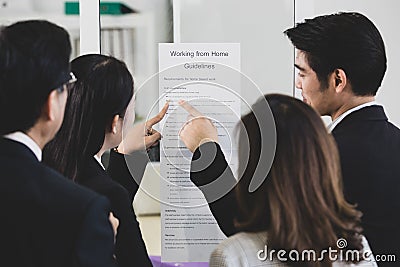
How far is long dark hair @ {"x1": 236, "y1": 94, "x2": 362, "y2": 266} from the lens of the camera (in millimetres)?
999

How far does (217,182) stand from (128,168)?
7.8 inches

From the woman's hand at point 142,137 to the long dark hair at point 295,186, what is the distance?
16.2 inches

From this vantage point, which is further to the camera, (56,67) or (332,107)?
(332,107)

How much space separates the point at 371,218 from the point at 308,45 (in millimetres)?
322

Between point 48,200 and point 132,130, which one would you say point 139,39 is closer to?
point 132,130

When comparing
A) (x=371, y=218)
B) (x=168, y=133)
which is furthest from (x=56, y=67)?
(x=371, y=218)

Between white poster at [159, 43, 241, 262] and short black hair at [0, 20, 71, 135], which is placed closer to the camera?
short black hair at [0, 20, 71, 135]

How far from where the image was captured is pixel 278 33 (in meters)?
1.52

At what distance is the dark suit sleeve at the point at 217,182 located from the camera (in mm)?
1294

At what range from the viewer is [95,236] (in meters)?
0.93

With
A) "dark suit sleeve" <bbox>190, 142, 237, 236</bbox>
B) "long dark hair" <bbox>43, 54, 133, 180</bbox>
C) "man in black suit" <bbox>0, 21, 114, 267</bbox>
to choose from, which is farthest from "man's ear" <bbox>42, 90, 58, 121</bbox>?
"dark suit sleeve" <bbox>190, 142, 237, 236</bbox>

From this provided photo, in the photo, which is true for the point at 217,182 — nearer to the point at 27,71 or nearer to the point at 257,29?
the point at 257,29

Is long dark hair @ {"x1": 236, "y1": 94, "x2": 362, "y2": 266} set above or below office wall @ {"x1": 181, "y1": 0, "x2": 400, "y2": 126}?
below

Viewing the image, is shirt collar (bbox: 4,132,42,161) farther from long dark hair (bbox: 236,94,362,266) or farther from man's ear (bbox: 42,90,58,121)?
long dark hair (bbox: 236,94,362,266)
